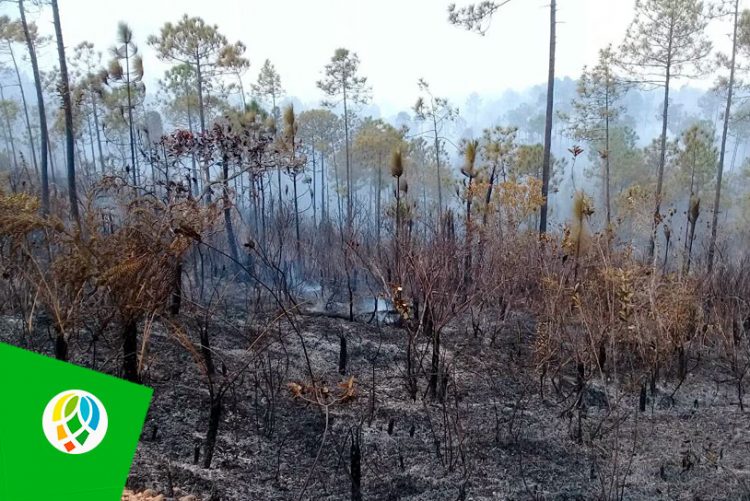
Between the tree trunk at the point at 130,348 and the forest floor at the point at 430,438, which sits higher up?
the tree trunk at the point at 130,348

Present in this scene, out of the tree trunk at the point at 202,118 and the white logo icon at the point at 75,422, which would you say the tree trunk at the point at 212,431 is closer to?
the white logo icon at the point at 75,422

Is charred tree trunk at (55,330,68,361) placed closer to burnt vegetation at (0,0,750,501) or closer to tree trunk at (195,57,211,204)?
burnt vegetation at (0,0,750,501)

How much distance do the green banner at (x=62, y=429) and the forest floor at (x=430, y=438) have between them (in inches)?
79.6

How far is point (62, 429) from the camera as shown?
73.8 inches

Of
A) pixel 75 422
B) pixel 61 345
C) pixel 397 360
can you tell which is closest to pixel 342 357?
pixel 397 360

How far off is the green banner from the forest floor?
2023 millimetres

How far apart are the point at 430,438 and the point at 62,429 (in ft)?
14.5

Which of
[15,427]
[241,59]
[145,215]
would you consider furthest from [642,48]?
[15,427]

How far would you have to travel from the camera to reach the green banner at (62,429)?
1.86 meters

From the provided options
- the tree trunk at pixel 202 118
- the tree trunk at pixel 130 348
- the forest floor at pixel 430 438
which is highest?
the tree trunk at pixel 202 118

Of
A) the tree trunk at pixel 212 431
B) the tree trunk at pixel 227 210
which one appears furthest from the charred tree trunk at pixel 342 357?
the tree trunk at pixel 212 431

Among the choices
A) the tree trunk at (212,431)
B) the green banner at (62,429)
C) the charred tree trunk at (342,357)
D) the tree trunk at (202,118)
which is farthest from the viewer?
the tree trunk at (202,118)

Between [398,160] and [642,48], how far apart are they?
41.0ft

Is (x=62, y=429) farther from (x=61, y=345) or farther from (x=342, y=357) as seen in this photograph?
(x=342, y=357)
